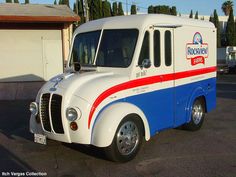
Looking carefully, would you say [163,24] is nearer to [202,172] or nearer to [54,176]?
[202,172]

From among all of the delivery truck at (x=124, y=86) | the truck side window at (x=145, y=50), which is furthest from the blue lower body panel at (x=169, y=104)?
the truck side window at (x=145, y=50)

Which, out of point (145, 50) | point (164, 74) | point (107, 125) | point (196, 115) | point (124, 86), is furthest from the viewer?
point (196, 115)

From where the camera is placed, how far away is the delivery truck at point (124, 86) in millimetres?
6121

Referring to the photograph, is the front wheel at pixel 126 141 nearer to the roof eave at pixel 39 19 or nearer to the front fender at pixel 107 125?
the front fender at pixel 107 125

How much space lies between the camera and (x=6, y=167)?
20.9ft

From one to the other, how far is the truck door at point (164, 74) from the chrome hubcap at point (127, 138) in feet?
2.45

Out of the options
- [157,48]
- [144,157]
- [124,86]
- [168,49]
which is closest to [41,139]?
[124,86]

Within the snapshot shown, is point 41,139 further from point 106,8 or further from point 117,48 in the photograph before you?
point 106,8

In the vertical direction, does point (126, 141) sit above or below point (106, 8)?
below

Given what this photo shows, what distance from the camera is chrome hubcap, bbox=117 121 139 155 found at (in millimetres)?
6330

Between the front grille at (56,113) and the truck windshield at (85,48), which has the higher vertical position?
the truck windshield at (85,48)

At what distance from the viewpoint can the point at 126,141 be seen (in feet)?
21.1

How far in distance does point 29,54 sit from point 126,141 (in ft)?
34.9

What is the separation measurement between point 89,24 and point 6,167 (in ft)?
10.7
